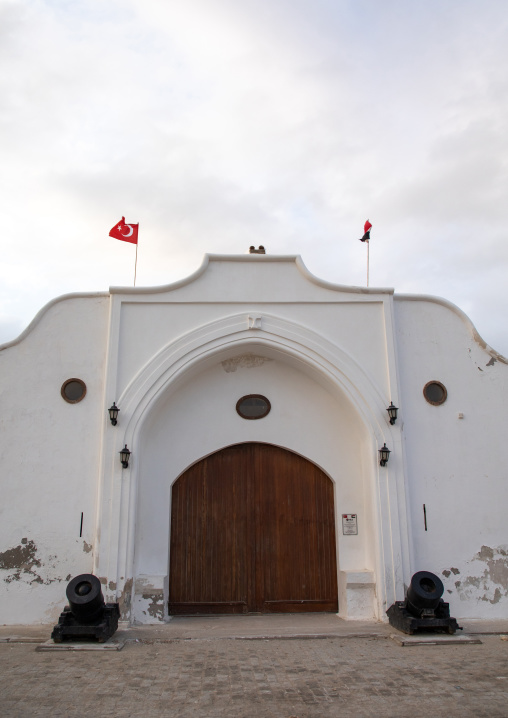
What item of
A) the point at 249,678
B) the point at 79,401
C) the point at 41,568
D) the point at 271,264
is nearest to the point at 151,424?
the point at 79,401

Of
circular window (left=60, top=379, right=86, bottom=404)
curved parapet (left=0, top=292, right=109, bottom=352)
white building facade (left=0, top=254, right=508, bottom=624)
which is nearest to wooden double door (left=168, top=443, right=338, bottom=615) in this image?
white building facade (left=0, top=254, right=508, bottom=624)

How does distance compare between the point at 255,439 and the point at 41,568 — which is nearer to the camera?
the point at 41,568

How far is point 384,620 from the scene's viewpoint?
8.69 metres

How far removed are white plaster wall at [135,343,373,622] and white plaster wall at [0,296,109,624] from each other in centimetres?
93

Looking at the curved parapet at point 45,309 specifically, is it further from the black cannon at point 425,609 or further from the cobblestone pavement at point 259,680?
the black cannon at point 425,609

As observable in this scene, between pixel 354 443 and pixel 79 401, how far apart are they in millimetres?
4580

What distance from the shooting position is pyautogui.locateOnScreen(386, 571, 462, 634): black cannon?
788 centimetres

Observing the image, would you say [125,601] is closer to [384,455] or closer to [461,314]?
[384,455]

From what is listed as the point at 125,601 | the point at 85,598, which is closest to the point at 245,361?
the point at 125,601

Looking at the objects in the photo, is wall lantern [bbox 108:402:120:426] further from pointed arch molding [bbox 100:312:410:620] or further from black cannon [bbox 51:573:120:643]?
black cannon [bbox 51:573:120:643]

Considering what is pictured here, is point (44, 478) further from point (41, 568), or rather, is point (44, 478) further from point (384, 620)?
point (384, 620)

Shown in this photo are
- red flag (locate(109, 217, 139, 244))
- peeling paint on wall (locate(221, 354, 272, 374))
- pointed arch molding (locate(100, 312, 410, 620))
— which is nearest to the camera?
pointed arch molding (locate(100, 312, 410, 620))

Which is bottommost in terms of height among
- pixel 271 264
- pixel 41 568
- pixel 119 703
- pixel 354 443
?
pixel 119 703

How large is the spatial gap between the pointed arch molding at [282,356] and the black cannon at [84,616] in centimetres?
81
